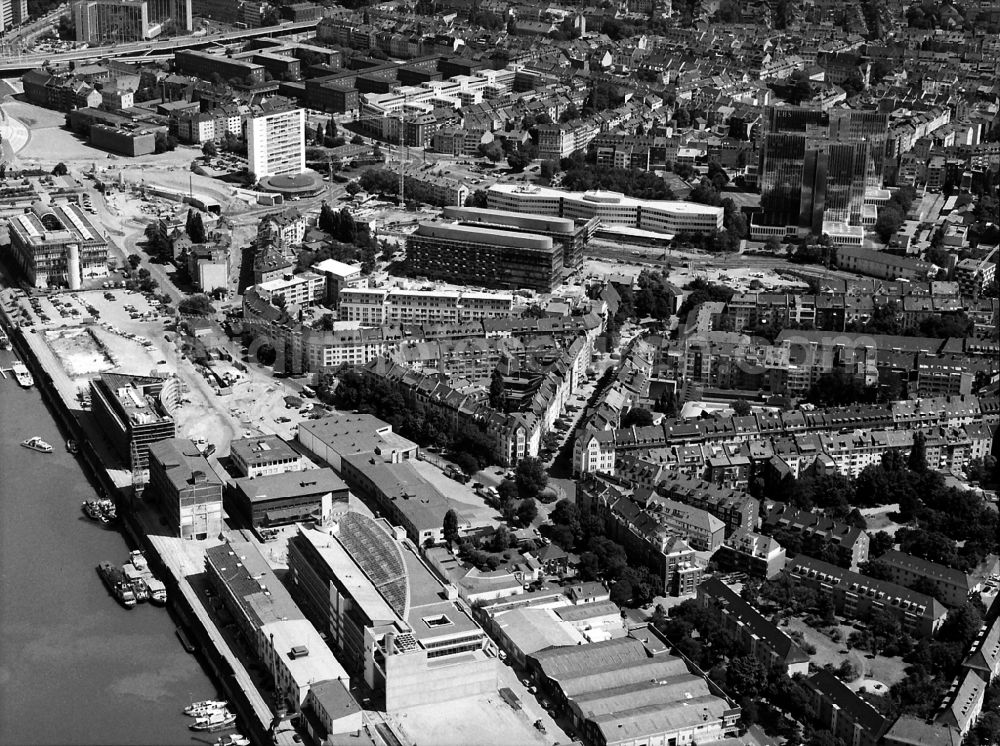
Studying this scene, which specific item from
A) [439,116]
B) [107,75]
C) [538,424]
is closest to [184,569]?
[538,424]

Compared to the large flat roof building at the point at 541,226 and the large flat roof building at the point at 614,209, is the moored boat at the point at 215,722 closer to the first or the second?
the large flat roof building at the point at 541,226

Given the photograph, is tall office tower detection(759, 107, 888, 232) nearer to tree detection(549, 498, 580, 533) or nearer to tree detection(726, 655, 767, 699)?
tree detection(549, 498, 580, 533)

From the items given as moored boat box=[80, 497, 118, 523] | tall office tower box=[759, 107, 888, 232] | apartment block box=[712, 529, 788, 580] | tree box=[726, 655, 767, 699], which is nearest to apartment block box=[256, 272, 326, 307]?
moored boat box=[80, 497, 118, 523]

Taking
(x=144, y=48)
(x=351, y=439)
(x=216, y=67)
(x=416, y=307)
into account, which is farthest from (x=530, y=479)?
(x=144, y=48)

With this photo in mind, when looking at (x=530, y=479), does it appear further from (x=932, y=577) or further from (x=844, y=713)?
(x=844, y=713)

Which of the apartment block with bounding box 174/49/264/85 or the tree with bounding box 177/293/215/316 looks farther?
the apartment block with bounding box 174/49/264/85
